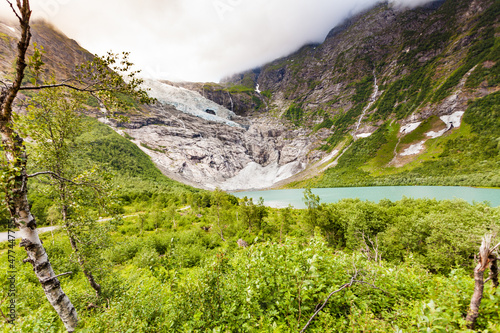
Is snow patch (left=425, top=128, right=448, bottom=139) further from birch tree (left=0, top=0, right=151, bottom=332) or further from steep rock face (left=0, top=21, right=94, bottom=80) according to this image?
steep rock face (left=0, top=21, right=94, bottom=80)

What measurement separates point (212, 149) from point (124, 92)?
499 ft

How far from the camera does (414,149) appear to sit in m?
125

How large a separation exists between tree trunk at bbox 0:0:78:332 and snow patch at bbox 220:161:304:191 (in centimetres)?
13882

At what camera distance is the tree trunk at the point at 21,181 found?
387cm

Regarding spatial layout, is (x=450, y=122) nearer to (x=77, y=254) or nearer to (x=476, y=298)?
(x=476, y=298)

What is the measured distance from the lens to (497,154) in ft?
298

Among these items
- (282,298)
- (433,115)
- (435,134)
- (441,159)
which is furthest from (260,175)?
(282,298)

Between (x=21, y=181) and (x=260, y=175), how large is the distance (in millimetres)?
162209

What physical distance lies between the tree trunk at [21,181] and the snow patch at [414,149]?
16556cm

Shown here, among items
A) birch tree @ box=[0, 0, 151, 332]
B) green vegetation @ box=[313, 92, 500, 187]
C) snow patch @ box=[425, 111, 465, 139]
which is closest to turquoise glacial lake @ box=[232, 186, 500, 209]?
green vegetation @ box=[313, 92, 500, 187]

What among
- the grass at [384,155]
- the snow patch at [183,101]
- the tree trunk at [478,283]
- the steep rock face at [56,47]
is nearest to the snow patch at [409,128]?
the grass at [384,155]

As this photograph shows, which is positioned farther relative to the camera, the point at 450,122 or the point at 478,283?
the point at 450,122

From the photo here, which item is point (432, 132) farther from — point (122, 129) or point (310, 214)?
point (122, 129)

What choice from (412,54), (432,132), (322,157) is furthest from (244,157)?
(412,54)
